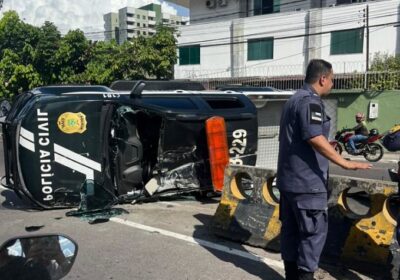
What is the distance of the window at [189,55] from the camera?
30.4 m

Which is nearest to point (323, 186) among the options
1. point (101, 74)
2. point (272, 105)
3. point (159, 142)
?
point (159, 142)

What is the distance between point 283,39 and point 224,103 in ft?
66.5

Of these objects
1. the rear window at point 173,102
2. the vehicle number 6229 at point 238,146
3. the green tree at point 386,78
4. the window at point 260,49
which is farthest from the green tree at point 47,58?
the vehicle number 6229 at point 238,146

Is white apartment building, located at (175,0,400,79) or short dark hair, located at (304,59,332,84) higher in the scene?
white apartment building, located at (175,0,400,79)

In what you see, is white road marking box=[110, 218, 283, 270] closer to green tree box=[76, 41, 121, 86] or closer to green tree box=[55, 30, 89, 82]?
green tree box=[76, 41, 121, 86]

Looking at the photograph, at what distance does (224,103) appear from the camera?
291 inches

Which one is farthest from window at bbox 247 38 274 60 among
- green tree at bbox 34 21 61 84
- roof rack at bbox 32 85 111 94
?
roof rack at bbox 32 85 111 94

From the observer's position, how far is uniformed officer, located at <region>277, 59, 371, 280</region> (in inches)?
136

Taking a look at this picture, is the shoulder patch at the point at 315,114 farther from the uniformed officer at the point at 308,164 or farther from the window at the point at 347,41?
the window at the point at 347,41

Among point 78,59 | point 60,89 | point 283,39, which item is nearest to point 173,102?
point 60,89

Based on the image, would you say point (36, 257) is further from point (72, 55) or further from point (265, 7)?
point (265, 7)

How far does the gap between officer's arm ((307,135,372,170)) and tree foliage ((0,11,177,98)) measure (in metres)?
22.1

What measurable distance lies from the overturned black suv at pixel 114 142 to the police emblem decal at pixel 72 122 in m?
0.01

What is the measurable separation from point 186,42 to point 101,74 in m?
7.54
